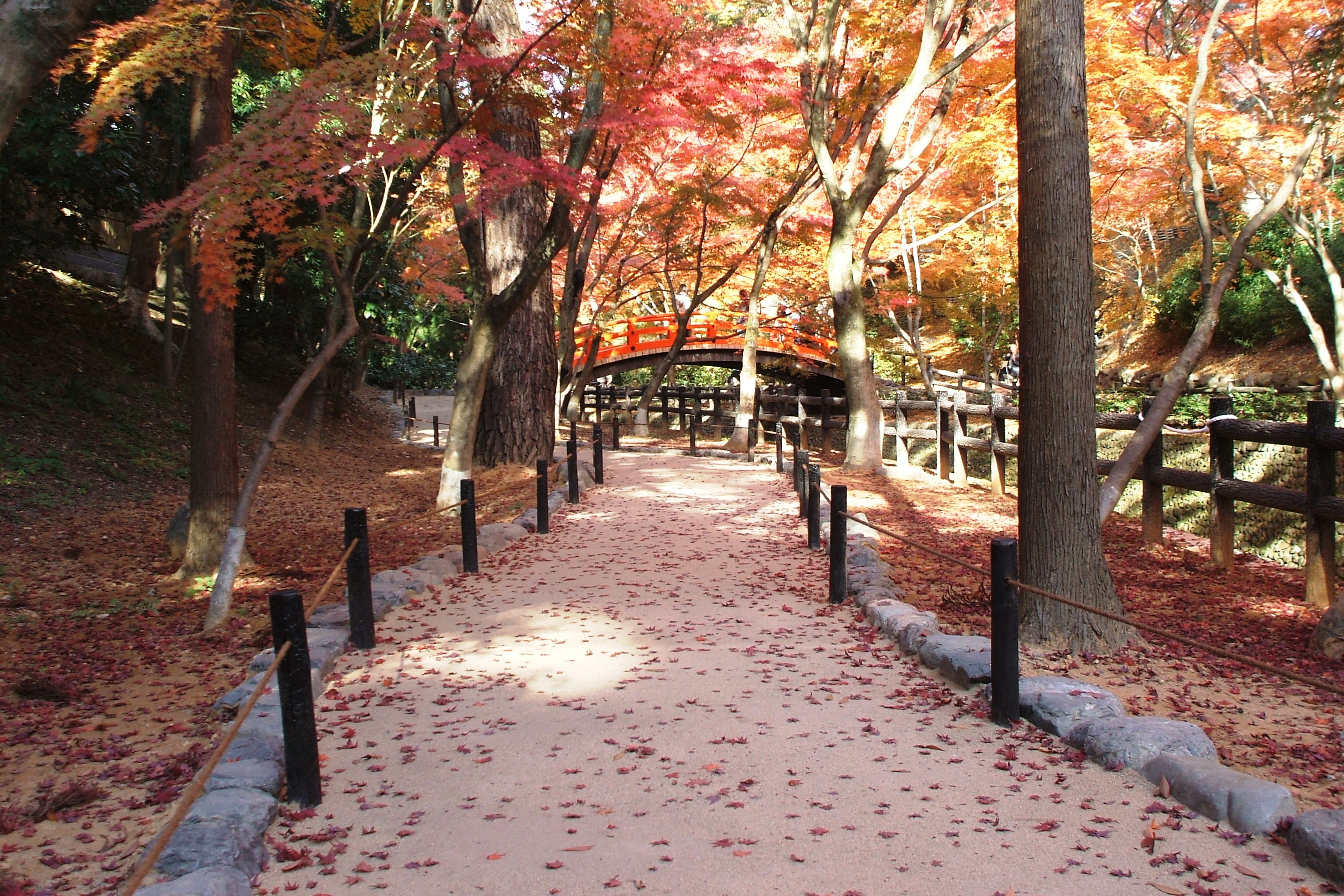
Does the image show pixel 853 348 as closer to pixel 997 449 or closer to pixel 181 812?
pixel 997 449

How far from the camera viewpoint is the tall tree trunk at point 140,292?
15.4m

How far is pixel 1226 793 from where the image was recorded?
337cm

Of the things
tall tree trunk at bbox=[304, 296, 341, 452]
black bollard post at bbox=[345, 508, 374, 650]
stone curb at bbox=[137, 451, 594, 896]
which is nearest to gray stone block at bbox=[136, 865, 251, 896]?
stone curb at bbox=[137, 451, 594, 896]

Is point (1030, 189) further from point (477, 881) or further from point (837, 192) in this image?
point (837, 192)

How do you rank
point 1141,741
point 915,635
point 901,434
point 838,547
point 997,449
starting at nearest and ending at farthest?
1. point 1141,741
2. point 915,635
3. point 838,547
4. point 997,449
5. point 901,434

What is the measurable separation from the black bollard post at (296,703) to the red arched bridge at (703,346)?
63.8 feet

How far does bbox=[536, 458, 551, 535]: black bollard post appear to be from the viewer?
9812 millimetres

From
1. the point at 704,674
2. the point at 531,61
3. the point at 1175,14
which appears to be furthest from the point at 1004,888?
Answer: the point at 1175,14

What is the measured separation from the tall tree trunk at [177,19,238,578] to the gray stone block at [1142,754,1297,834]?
20.8 ft

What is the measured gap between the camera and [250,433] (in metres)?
14.5

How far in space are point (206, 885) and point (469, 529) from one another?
529 centimetres

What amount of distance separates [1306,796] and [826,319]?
59.8 feet

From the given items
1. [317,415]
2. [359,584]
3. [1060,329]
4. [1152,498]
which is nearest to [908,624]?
[1060,329]

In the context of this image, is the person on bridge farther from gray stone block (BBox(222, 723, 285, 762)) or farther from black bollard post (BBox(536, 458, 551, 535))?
gray stone block (BBox(222, 723, 285, 762))
